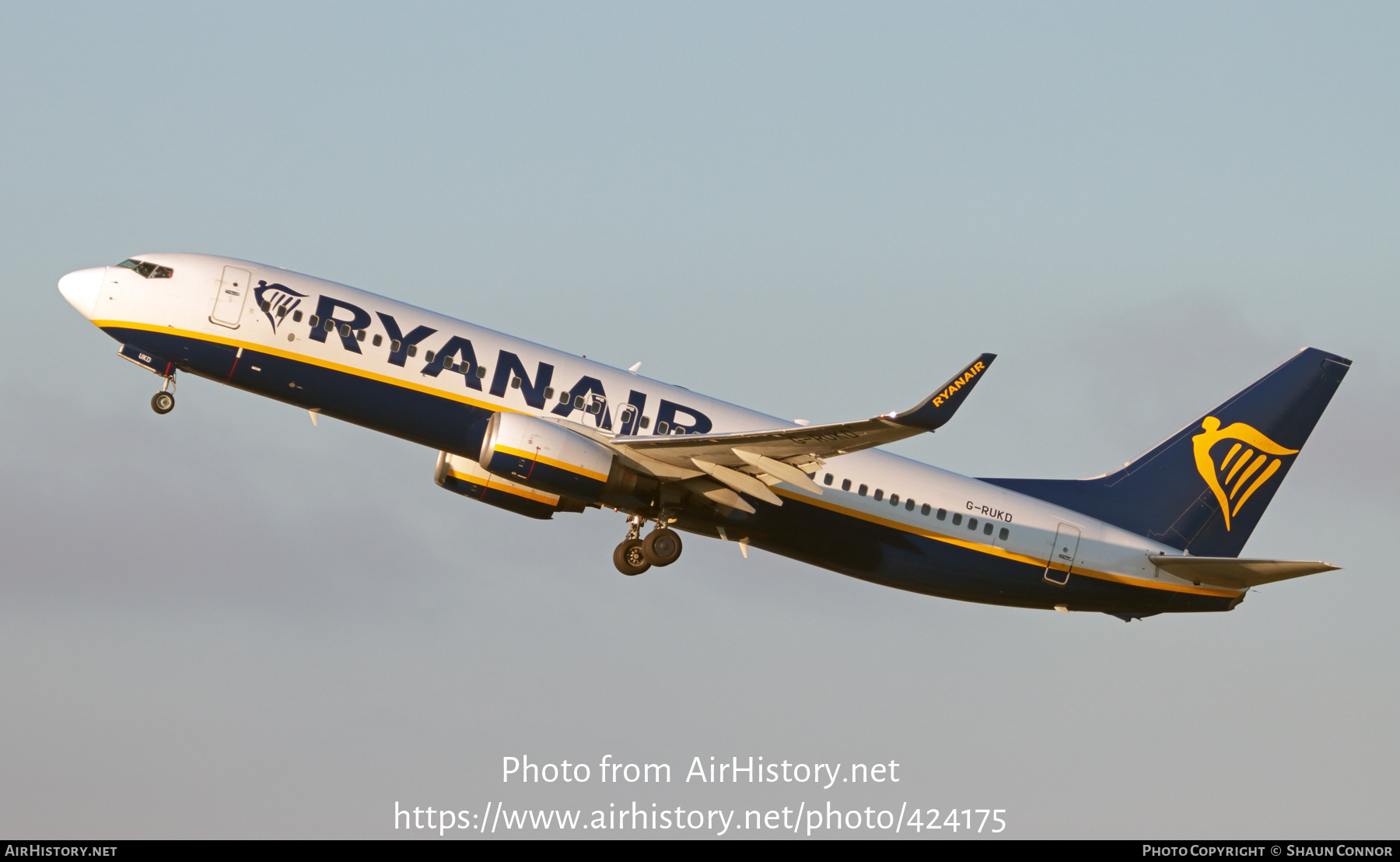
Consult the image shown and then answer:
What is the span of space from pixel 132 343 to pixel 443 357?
8.07 metres

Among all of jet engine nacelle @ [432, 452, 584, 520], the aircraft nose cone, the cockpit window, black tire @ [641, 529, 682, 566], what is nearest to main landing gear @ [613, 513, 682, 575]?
black tire @ [641, 529, 682, 566]

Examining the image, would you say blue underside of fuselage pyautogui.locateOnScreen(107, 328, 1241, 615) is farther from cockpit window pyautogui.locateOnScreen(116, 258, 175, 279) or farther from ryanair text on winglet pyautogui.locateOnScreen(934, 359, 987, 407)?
ryanair text on winglet pyautogui.locateOnScreen(934, 359, 987, 407)

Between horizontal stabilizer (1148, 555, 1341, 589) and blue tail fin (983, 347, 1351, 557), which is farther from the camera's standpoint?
blue tail fin (983, 347, 1351, 557)

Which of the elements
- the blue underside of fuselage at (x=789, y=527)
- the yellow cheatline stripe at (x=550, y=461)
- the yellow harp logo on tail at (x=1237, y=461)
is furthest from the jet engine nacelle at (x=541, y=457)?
the yellow harp logo on tail at (x=1237, y=461)

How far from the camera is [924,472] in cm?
4350

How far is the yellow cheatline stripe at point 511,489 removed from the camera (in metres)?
42.1

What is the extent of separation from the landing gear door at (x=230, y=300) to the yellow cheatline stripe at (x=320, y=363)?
1.45ft

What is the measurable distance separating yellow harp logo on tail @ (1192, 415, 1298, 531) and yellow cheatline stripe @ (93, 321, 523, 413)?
21.5m

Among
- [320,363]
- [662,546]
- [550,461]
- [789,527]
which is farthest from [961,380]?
[320,363]

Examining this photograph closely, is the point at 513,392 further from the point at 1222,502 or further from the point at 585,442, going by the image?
the point at 1222,502

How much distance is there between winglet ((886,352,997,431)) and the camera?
3309 centimetres

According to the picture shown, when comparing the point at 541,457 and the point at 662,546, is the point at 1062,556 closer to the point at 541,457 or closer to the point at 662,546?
the point at 662,546

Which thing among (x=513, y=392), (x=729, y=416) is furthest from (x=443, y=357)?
(x=729, y=416)

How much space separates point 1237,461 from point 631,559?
19.2 meters
